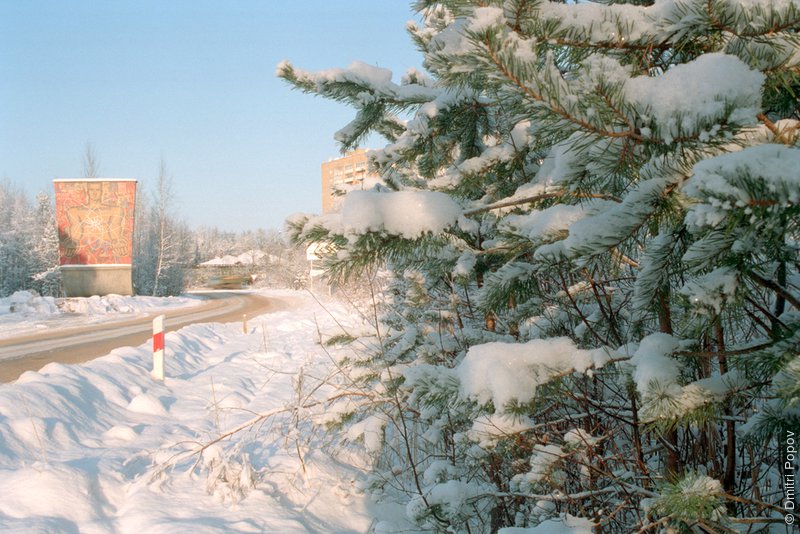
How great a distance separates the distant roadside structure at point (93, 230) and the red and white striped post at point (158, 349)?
2091 cm

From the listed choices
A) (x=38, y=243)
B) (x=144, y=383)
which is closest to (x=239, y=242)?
(x=38, y=243)

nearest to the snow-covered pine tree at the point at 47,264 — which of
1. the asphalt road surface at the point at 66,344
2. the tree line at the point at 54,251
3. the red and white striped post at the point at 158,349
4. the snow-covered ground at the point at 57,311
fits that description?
the tree line at the point at 54,251

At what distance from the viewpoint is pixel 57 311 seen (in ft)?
65.6

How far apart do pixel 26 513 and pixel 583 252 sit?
3.56m

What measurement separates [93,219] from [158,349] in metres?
21.6

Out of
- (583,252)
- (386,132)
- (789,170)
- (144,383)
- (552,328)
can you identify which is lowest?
(144,383)

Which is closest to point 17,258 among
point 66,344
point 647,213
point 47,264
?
point 47,264

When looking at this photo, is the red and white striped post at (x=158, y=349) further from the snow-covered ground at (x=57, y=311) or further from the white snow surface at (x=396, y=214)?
the snow-covered ground at (x=57, y=311)

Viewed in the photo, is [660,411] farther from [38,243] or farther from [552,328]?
[38,243]

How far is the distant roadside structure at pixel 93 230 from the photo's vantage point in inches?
955

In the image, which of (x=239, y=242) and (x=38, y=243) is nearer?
(x=38, y=243)

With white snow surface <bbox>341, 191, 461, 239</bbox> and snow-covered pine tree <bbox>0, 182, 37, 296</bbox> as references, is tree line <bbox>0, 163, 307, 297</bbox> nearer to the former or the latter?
snow-covered pine tree <bbox>0, 182, 37, 296</bbox>

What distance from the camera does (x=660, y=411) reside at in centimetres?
106

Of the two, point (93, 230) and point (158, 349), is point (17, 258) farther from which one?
point (158, 349)
